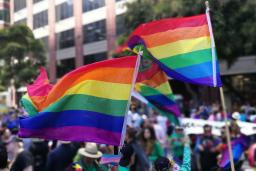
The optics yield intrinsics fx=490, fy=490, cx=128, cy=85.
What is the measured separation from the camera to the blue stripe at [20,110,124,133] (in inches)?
182

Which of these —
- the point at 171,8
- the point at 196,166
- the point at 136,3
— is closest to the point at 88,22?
the point at 136,3

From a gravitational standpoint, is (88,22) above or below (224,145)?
above

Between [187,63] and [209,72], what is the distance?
1.25ft

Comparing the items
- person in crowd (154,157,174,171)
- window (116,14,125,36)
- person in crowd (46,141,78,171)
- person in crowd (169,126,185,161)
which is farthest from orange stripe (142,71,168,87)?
window (116,14,125,36)

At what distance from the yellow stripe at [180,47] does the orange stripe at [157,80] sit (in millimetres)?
799

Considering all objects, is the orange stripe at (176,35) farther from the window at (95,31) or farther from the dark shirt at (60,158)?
the window at (95,31)

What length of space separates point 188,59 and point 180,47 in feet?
0.69

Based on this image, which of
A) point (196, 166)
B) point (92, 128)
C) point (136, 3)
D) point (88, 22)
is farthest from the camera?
point (88, 22)

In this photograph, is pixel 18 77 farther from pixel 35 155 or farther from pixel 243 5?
pixel 35 155

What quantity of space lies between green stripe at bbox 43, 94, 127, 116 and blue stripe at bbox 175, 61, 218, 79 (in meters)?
1.24

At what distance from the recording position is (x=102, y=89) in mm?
4770

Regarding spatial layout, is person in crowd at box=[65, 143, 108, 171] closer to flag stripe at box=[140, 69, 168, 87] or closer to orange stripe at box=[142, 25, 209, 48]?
orange stripe at box=[142, 25, 209, 48]

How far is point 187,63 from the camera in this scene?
579 cm

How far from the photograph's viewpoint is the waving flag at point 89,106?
4.62 m
